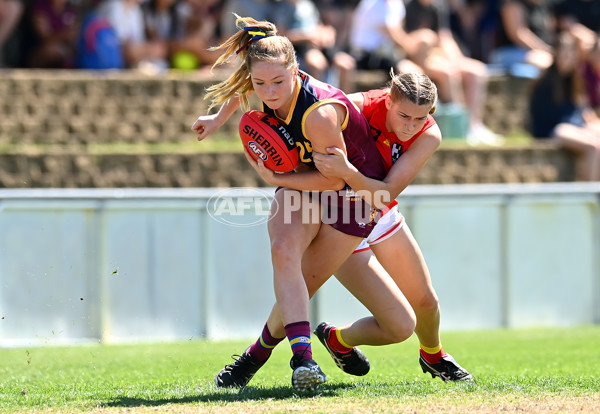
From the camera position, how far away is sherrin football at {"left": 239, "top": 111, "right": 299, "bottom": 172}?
504cm

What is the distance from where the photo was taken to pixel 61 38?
11938mm

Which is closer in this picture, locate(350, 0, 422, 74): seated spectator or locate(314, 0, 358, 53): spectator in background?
locate(350, 0, 422, 74): seated spectator

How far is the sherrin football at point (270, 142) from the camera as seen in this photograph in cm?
504

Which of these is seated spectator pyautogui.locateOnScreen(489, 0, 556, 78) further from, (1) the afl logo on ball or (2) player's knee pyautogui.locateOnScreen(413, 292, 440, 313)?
(1) the afl logo on ball

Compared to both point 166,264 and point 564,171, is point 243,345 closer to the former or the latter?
point 166,264

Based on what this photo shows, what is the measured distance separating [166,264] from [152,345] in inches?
35.0

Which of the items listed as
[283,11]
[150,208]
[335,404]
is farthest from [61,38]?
[335,404]

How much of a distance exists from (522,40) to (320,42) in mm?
2935

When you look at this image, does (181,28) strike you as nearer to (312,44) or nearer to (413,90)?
(312,44)

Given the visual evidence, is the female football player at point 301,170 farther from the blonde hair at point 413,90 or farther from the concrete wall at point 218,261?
the concrete wall at point 218,261

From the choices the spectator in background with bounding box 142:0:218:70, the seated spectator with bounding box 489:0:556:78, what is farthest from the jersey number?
the seated spectator with bounding box 489:0:556:78

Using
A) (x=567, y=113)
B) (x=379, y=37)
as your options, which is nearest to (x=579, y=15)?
(x=567, y=113)

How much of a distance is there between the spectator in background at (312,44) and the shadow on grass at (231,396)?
6796 millimetres

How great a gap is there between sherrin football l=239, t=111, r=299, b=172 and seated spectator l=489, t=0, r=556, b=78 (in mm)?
8286
